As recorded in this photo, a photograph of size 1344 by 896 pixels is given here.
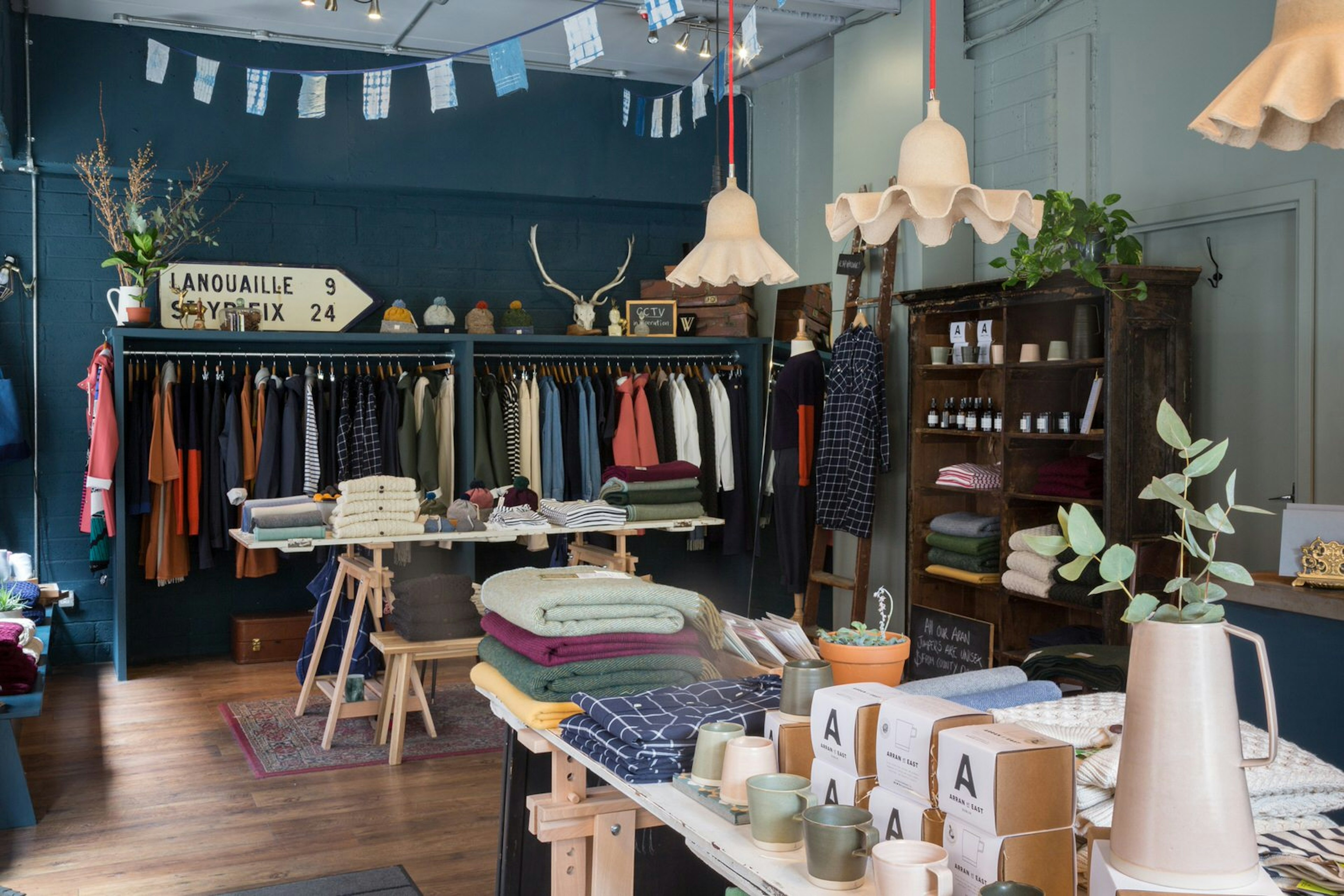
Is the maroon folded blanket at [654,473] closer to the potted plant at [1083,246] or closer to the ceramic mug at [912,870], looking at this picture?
the potted plant at [1083,246]

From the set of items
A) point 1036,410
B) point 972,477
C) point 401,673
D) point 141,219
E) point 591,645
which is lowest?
point 401,673

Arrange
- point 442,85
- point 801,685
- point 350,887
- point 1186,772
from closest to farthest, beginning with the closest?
1. point 1186,772
2. point 801,685
3. point 350,887
4. point 442,85

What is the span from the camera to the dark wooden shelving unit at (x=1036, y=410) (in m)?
4.68

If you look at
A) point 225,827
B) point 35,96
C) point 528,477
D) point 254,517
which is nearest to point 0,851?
point 225,827

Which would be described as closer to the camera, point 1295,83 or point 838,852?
point 838,852

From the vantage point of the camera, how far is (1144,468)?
4.74 meters

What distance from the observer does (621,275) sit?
7906 mm

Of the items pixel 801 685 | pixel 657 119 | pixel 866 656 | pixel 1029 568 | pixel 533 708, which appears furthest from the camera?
pixel 657 119

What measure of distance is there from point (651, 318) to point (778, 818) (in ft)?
20.0

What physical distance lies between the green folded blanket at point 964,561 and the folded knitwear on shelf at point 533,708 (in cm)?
335

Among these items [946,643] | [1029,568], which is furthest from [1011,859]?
[946,643]

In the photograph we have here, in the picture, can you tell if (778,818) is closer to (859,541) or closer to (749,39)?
(749,39)

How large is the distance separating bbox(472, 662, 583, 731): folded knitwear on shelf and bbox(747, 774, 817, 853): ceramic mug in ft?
2.49

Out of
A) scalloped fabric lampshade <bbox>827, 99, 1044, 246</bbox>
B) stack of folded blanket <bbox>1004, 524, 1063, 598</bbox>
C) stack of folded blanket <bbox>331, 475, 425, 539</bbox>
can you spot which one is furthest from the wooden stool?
scalloped fabric lampshade <bbox>827, 99, 1044, 246</bbox>
